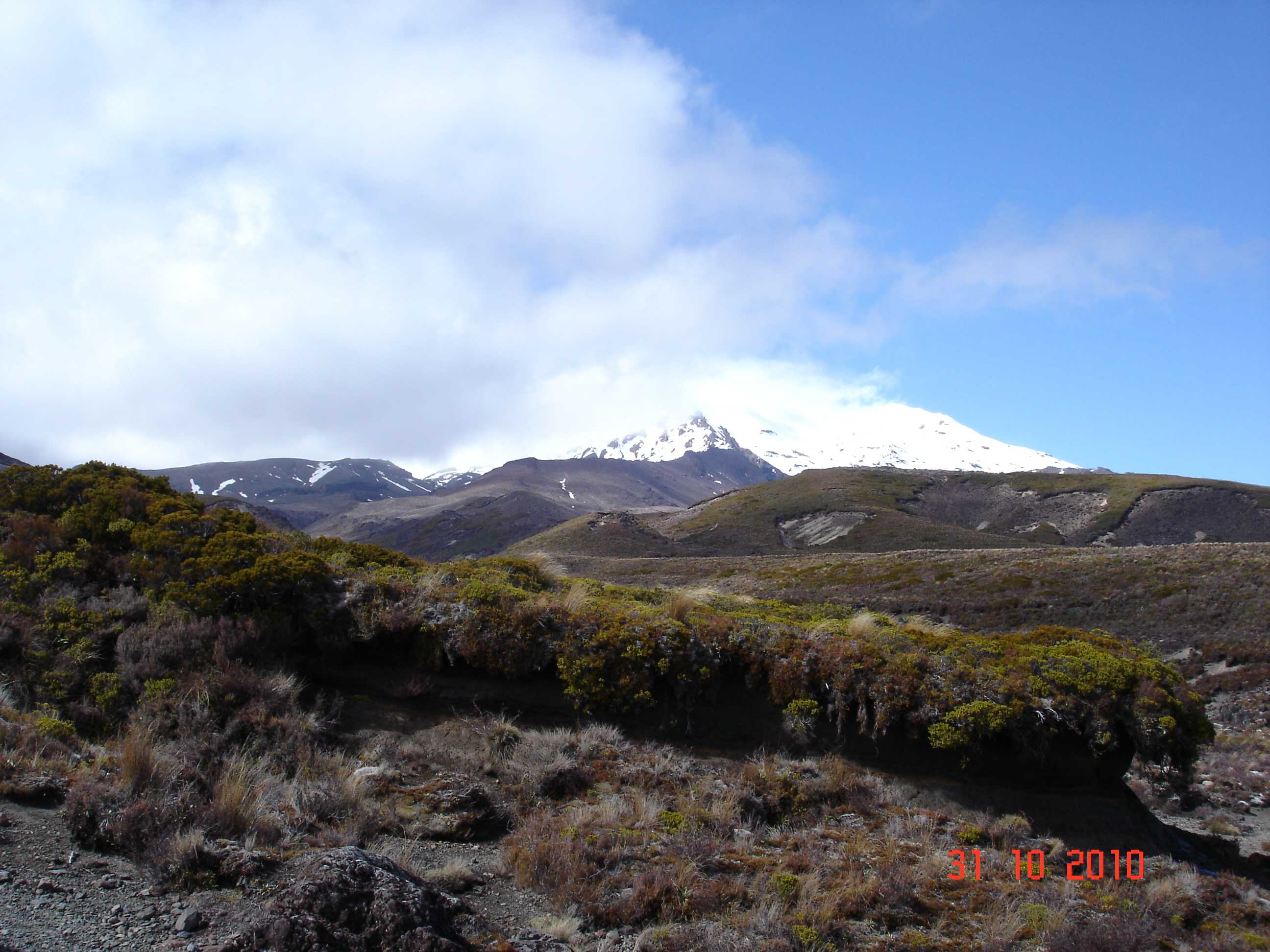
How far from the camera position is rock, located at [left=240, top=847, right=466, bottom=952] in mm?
4711

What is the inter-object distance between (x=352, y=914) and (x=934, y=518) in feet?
473

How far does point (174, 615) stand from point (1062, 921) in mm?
10671

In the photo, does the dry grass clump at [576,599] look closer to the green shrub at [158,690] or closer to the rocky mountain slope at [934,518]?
the green shrub at [158,690]

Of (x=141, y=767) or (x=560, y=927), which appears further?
(x=141, y=767)

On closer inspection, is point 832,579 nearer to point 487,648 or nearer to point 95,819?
point 487,648

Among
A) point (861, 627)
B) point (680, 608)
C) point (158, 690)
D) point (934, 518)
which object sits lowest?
point (158, 690)

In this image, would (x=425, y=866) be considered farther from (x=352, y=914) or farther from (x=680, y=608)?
(x=680, y=608)

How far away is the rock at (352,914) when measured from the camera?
15.5 feet

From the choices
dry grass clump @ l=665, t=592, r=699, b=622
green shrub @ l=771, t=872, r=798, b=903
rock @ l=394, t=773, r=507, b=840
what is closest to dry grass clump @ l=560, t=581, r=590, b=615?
dry grass clump @ l=665, t=592, r=699, b=622

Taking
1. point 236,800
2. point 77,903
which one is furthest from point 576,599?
point 77,903

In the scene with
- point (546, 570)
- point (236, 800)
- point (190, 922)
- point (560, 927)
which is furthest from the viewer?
point (546, 570)

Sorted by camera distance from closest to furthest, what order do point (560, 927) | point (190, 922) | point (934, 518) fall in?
point (190, 922)
point (560, 927)
point (934, 518)

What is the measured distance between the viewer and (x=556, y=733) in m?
9.25

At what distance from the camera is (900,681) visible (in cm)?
967
